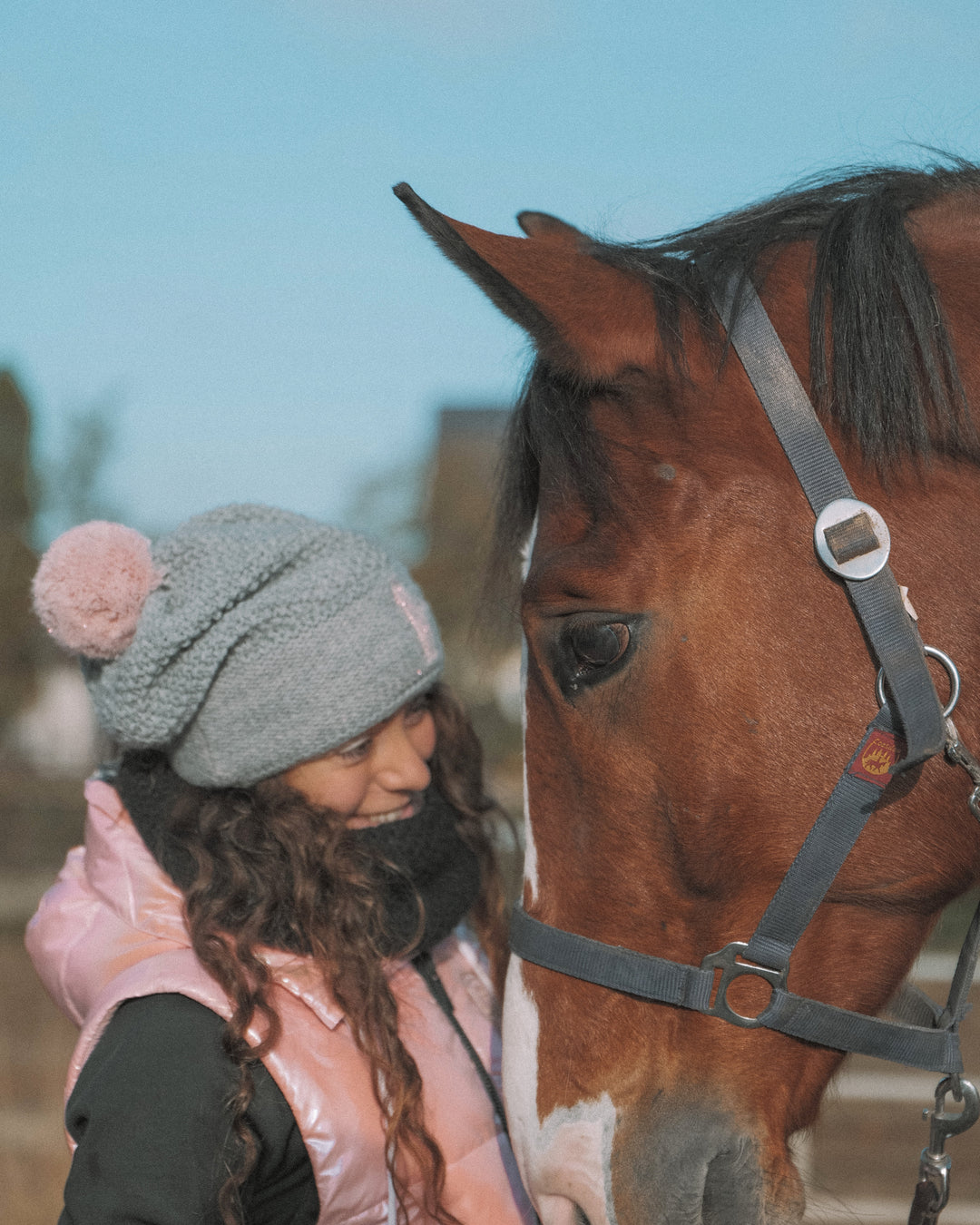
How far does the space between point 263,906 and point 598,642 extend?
0.68m

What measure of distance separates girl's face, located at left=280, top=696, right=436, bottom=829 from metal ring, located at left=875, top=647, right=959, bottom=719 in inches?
32.3

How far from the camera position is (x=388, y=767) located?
1.83 metres

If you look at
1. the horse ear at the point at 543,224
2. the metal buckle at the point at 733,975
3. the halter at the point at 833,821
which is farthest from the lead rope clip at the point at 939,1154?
the horse ear at the point at 543,224

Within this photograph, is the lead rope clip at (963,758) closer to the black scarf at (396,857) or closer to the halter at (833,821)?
the halter at (833,821)

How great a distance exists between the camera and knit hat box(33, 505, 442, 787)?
5.37ft

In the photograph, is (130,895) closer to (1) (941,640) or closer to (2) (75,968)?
(2) (75,968)

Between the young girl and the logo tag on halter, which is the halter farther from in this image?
the young girl

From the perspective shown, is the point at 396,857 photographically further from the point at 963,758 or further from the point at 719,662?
the point at 963,758

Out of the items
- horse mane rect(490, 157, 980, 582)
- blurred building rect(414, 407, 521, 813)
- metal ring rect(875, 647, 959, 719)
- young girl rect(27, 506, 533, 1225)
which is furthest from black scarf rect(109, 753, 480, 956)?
metal ring rect(875, 647, 959, 719)

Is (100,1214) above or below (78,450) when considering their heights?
above

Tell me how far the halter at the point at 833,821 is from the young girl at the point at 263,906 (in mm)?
298

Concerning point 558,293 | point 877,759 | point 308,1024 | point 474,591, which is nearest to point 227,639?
point 308,1024

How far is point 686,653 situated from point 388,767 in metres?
0.68

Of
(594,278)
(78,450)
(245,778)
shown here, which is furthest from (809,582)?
(78,450)
